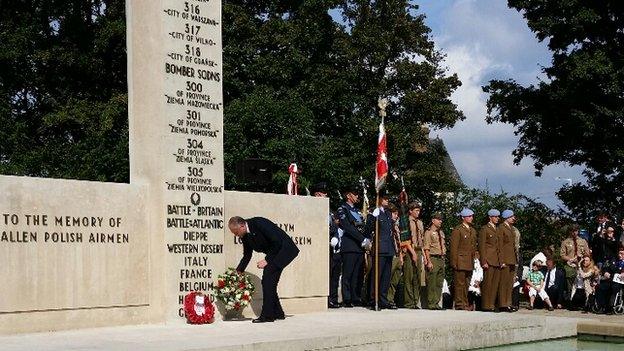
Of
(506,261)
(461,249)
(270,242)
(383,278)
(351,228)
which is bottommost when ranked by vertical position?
(383,278)

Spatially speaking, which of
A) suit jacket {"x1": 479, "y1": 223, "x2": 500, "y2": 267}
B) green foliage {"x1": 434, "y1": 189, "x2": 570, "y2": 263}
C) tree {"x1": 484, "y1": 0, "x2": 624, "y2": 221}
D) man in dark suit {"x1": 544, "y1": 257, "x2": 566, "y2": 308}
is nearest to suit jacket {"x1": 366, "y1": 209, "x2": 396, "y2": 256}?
suit jacket {"x1": 479, "y1": 223, "x2": 500, "y2": 267}

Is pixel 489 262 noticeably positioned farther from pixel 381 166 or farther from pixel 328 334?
pixel 328 334

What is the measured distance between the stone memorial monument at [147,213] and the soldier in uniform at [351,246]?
2.09 meters

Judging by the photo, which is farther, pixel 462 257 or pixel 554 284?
pixel 554 284

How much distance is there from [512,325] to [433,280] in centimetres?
387

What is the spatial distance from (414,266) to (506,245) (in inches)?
68.5

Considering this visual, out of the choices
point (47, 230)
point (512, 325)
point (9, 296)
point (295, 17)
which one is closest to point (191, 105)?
point (47, 230)

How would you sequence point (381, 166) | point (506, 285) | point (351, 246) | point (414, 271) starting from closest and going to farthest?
point (381, 166), point (351, 246), point (414, 271), point (506, 285)

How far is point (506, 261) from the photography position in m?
19.1

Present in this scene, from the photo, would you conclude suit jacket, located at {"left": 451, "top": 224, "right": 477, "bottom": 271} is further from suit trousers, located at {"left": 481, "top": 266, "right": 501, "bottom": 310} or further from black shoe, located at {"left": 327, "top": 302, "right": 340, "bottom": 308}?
black shoe, located at {"left": 327, "top": 302, "right": 340, "bottom": 308}

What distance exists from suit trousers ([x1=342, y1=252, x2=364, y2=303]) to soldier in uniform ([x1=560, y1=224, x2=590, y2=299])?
16.6 feet

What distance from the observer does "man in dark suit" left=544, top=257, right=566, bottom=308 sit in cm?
2133

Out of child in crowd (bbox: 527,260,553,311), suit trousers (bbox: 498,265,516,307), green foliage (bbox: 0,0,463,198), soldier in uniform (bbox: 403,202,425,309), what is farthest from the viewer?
green foliage (bbox: 0,0,463,198)

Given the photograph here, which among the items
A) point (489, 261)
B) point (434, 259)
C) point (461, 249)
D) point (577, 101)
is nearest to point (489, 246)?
point (489, 261)
